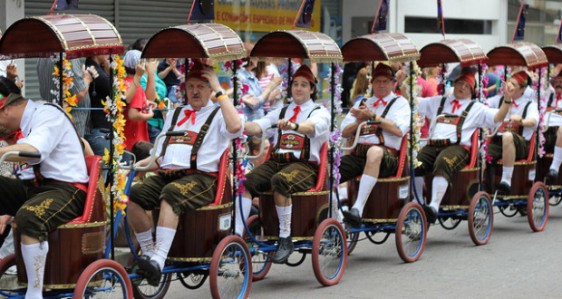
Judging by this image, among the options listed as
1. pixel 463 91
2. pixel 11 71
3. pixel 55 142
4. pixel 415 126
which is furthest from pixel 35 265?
pixel 463 91

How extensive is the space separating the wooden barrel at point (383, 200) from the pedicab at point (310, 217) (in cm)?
98

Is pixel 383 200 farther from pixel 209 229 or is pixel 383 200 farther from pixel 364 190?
pixel 209 229

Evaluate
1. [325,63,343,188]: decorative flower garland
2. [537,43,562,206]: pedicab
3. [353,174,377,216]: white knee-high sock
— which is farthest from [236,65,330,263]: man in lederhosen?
[537,43,562,206]: pedicab

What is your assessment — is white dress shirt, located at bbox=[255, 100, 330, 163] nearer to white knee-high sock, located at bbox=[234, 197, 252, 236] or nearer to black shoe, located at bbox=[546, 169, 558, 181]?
white knee-high sock, located at bbox=[234, 197, 252, 236]

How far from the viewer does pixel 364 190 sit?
1020 cm

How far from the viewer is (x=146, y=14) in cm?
1680

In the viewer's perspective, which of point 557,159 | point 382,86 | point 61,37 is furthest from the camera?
point 557,159

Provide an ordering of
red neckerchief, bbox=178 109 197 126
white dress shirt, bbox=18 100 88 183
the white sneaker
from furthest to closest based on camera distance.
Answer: red neckerchief, bbox=178 109 197 126, the white sneaker, white dress shirt, bbox=18 100 88 183

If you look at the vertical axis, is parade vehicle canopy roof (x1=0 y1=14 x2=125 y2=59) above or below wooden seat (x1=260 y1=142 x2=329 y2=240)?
above

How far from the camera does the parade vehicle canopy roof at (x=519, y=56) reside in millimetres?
12336

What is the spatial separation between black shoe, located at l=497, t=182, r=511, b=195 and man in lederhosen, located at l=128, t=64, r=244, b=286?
16.6 ft

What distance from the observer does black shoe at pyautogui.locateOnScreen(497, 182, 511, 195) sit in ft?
40.1

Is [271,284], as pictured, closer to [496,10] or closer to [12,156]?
[12,156]

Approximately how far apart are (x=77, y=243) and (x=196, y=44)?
182 centimetres
